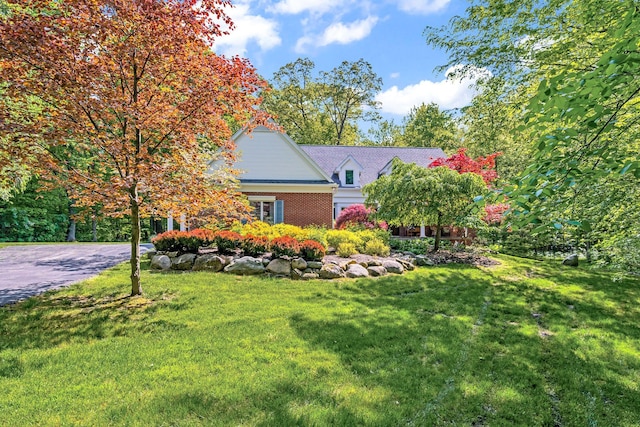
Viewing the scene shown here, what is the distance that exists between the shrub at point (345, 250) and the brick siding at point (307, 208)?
21.2 ft

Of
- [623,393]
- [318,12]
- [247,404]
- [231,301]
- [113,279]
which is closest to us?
[247,404]

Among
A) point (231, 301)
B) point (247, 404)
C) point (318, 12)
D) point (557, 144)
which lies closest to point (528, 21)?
point (318, 12)

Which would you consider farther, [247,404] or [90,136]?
[90,136]

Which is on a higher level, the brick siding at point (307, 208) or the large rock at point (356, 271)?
the brick siding at point (307, 208)

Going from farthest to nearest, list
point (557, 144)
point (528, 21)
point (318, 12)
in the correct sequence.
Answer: point (318, 12) < point (528, 21) < point (557, 144)

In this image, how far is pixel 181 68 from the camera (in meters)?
6.36

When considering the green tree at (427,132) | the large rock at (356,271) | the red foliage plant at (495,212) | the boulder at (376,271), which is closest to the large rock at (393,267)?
the boulder at (376,271)

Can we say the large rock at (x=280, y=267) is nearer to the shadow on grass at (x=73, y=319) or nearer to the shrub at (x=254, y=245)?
the shrub at (x=254, y=245)

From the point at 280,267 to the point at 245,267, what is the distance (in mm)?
938

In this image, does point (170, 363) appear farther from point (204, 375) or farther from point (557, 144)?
point (557, 144)

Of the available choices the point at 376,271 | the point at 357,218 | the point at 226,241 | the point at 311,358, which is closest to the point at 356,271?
the point at 376,271

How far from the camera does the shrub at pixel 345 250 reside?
11.2m

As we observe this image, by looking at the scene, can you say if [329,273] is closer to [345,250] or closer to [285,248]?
[285,248]

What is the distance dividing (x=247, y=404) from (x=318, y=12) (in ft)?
Answer: 40.4
